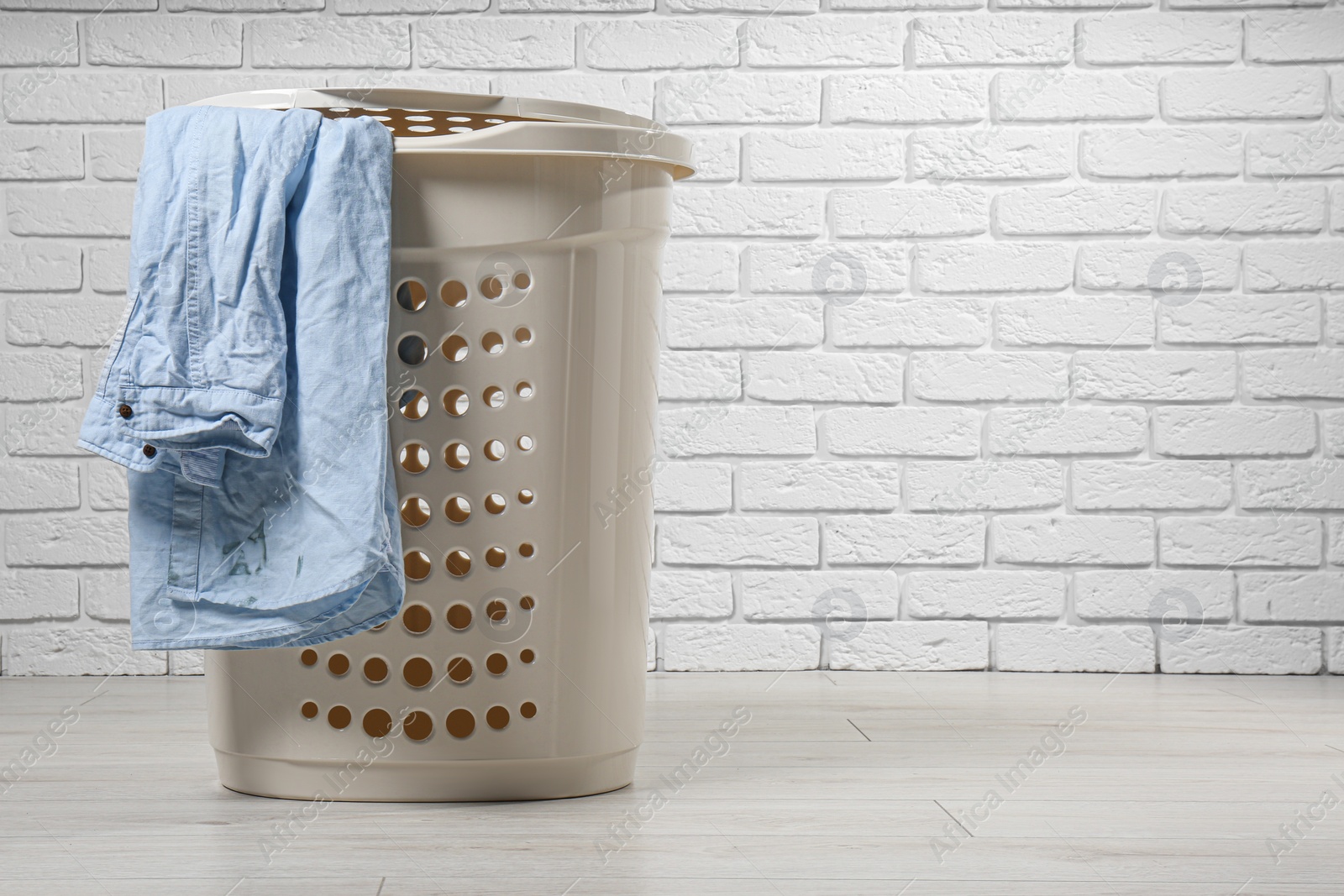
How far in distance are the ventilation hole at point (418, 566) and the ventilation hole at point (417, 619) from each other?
2cm

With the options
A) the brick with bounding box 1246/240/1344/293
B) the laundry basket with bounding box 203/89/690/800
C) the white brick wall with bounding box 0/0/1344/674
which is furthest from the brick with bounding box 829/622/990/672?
the laundry basket with bounding box 203/89/690/800

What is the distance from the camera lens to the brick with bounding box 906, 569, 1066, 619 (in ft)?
5.29

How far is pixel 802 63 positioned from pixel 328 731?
114 cm

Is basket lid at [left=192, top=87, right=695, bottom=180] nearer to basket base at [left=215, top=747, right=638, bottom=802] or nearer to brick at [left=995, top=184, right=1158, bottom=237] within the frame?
basket base at [left=215, top=747, right=638, bottom=802]

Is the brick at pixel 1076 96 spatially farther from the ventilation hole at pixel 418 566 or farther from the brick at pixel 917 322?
the ventilation hole at pixel 418 566

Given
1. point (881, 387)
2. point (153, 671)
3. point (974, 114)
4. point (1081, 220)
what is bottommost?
point (153, 671)

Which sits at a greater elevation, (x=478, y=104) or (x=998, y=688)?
(x=478, y=104)

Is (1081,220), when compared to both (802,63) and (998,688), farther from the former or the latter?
(998,688)

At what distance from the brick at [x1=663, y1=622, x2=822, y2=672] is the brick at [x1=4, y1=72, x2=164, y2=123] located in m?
1.03

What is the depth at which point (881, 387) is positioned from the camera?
1.61 metres

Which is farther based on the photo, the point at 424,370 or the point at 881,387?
the point at 881,387

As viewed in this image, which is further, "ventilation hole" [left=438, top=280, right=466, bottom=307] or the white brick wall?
the white brick wall

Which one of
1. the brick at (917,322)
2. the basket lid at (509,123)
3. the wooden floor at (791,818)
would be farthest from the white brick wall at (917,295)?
the basket lid at (509,123)

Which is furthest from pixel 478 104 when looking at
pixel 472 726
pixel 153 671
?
pixel 153 671
